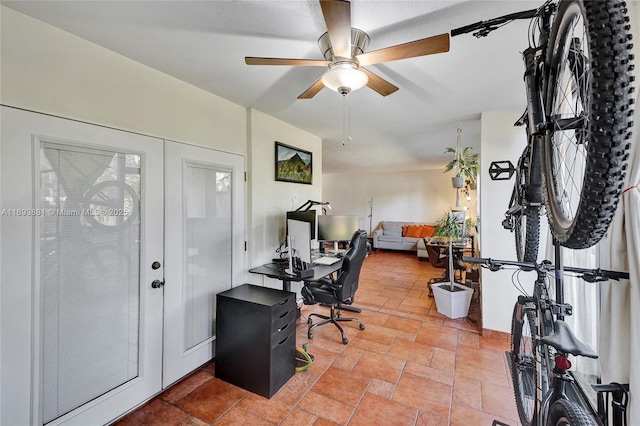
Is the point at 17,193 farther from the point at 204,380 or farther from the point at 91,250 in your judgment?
the point at 204,380

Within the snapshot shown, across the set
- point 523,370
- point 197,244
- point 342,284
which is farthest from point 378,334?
point 197,244

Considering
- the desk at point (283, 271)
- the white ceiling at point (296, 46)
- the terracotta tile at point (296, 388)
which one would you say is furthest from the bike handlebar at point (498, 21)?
the terracotta tile at point (296, 388)

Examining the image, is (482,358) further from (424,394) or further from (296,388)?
(296,388)

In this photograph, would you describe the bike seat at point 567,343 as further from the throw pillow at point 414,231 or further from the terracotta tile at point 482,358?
the throw pillow at point 414,231

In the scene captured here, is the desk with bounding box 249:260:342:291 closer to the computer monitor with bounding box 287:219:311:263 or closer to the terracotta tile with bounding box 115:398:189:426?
the computer monitor with bounding box 287:219:311:263

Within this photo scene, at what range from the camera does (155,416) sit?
6.27 feet

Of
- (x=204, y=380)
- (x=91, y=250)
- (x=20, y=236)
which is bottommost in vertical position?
(x=204, y=380)

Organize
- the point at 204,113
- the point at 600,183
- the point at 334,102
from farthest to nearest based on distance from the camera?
1. the point at 334,102
2. the point at 204,113
3. the point at 600,183

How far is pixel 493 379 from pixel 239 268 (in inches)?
98.5

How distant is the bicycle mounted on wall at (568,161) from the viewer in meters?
0.59

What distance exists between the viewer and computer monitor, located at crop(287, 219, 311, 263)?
104 inches

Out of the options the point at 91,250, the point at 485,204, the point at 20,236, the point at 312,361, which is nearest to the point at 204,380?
the point at 312,361

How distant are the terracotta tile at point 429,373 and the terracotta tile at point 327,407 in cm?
71

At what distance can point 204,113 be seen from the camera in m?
2.51
